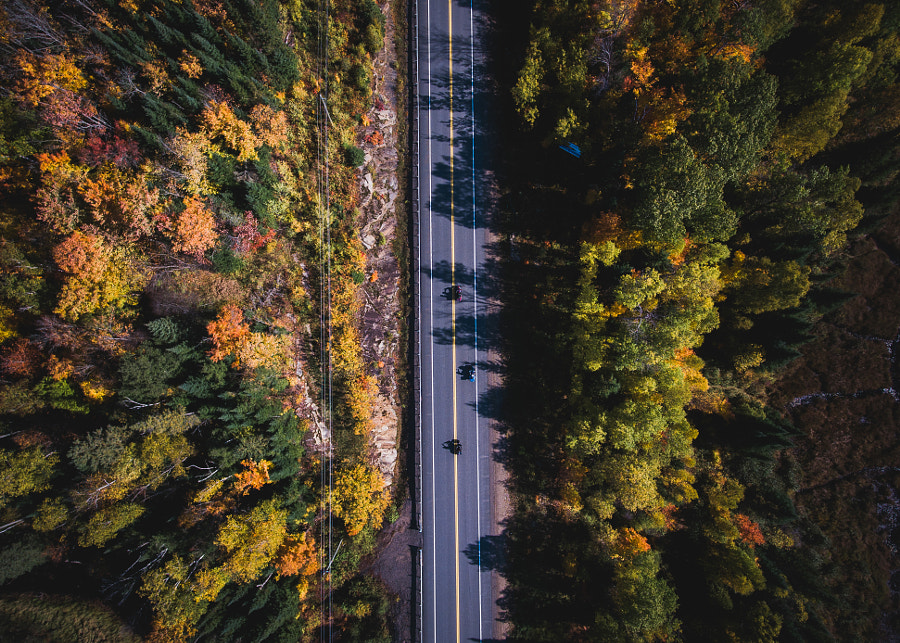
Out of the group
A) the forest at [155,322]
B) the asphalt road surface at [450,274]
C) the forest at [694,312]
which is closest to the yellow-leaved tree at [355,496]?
→ the forest at [155,322]

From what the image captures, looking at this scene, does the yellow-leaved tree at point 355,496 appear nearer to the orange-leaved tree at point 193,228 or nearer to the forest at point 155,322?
the forest at point 155,322

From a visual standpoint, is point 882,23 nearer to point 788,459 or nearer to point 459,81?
point 459,81

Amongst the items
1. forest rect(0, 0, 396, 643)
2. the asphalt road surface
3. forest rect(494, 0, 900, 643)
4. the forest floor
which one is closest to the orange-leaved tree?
forest rect(0, 0, 396, 643)

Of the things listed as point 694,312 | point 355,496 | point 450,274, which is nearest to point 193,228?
point 450,274

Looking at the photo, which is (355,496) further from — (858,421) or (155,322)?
(858,421)

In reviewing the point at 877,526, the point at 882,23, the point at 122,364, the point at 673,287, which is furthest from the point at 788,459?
the point at 122,364

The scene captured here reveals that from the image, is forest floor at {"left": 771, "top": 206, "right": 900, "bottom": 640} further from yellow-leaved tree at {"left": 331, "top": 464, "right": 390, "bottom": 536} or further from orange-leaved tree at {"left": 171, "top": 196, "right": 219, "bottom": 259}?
orange-leaved tree at {"left": 171, "top": 196, "right": 219, "bottom": 259}
